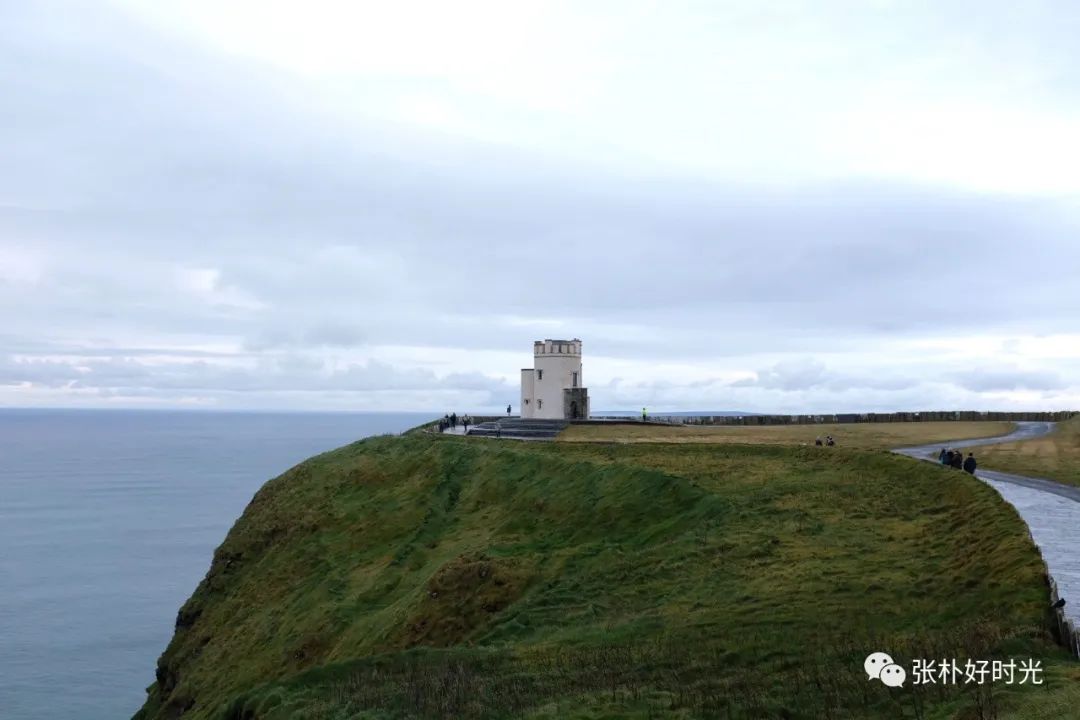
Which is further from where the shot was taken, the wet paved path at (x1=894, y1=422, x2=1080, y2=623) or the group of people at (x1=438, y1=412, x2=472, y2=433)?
the group of people at (x1=438, y1=412, x2=472, y2=433)

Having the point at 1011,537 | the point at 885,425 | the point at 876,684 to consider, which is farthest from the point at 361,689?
the point at 885,425

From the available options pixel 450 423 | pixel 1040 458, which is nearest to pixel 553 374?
pixel 450 423

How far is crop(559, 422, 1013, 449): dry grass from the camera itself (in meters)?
Result: 48.5

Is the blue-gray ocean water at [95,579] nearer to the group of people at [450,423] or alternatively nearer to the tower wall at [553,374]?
the group of people at [450,423]

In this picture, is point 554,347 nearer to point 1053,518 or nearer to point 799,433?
point 799,433

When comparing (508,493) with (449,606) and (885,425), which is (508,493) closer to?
(449,606)

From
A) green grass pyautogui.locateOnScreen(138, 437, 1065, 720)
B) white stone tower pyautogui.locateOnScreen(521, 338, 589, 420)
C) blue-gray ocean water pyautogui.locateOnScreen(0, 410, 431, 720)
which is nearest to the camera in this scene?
green grass pyautogui.locateOnScreen(138, 437, 1065, 720)

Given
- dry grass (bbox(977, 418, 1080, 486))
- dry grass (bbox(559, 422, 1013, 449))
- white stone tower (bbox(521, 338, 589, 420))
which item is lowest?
dry grass (bbox(977, 418, 1080, 486))

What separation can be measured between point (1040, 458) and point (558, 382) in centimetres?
3744

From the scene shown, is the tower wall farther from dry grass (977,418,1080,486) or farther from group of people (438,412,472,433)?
dry grass (977,418,1080,486)

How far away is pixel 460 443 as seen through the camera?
53.2 m

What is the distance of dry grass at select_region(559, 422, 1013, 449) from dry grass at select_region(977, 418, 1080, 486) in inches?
182

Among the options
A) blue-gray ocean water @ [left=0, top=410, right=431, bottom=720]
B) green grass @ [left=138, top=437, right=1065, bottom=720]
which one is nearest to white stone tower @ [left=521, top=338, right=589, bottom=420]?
green grass @ [left=138, top=437, right=1065, bottom=720]

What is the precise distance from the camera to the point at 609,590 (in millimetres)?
25312
